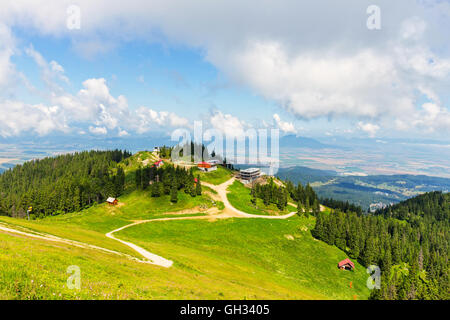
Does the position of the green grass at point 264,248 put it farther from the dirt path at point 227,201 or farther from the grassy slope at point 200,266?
the dirt path at point 227,201

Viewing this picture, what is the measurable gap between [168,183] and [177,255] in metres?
59.2

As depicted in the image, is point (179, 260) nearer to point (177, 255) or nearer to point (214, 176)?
point (177, 255)

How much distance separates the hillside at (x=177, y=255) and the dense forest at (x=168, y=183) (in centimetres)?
187

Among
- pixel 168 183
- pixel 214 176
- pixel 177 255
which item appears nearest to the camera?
pixel 177 255

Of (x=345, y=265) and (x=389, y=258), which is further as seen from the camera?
(x=389, y=258)

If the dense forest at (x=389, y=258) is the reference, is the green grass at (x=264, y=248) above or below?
above

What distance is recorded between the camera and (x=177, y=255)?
43.2 metres

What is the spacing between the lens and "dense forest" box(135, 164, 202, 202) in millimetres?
97125

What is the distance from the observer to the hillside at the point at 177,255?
1805cm

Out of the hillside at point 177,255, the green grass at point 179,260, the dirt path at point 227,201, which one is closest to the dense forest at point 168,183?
the hillside at point 177,255

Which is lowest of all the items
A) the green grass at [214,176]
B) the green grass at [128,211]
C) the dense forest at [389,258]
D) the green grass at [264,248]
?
the dense forest at [389,258]

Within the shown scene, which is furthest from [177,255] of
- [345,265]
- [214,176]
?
[214,176]
